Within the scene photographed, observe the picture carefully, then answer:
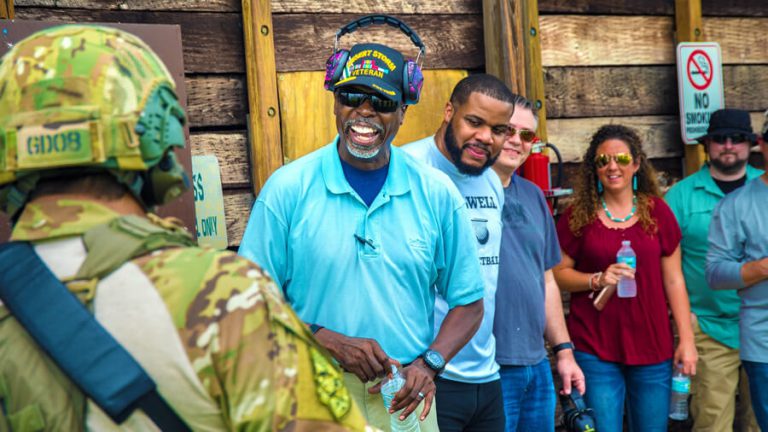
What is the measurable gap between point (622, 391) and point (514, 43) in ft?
7.15

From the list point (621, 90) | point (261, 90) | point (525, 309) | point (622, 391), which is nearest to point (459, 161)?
point (525, 309)

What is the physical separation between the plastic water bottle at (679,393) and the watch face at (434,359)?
8.08 ft

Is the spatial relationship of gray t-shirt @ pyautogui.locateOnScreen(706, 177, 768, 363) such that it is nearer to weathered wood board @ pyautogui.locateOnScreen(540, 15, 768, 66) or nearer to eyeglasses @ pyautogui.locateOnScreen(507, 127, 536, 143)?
eyeglasses @ pyautogui.locateOnScreen(507, 127, 536, 143)

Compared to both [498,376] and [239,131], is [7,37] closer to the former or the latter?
[239,131]

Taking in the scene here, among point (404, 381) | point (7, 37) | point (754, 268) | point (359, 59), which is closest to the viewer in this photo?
point (404, 381)

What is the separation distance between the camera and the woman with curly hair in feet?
16.3

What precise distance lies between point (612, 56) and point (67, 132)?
202 inches

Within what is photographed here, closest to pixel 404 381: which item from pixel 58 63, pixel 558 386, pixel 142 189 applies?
pixel 142 189

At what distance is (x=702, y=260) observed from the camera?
5566 mm

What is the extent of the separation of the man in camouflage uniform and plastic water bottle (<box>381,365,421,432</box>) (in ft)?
4.69

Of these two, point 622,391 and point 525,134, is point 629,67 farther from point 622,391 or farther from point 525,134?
point 622,391

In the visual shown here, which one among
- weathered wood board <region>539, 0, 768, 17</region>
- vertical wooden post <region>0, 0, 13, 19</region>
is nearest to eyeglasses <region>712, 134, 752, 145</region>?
weathered wood board <region>539, 0, 768, 17</region>

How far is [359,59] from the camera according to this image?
342cm

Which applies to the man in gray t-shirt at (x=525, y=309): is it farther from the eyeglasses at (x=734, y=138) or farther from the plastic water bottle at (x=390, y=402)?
the eyeglasses at (x=734, y=138)
